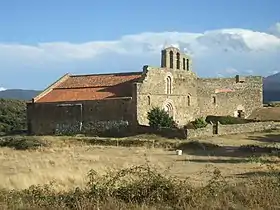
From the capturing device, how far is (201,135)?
145 ft

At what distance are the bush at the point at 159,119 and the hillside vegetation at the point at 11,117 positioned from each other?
2671 cm

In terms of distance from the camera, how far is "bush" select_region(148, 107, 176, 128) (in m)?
47.3

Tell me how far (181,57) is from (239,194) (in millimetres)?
44972

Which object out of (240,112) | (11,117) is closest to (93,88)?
(240,112)

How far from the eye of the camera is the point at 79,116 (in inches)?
1976

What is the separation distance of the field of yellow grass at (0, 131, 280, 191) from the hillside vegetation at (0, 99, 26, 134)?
32249 mm

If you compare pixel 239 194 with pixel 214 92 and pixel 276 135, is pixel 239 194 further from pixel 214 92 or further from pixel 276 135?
pixel 214 92

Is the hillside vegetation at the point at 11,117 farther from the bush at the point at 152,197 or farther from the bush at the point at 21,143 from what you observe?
the bush at the point at 152,197

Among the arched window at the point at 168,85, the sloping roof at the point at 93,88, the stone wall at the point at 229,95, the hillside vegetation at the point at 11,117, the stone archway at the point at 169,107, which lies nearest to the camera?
the sloping roof at the point at 93,88

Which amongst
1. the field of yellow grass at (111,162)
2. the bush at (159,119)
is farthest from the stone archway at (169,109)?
the field of yellow grass at (111,162)

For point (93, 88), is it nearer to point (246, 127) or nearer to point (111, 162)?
point (246, 127)

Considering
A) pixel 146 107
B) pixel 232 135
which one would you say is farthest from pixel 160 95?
pixel 232 135

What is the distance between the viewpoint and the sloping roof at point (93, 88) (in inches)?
1967

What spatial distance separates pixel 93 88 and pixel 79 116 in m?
3.41
